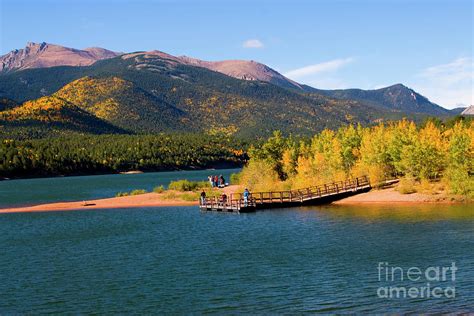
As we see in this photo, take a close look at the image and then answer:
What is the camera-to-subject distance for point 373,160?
3305 inches

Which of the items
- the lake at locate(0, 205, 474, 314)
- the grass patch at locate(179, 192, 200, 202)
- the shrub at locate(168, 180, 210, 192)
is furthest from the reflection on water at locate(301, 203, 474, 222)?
the shrub at locate(168, 180, 210, 192)

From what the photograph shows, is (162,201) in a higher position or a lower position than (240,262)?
higher

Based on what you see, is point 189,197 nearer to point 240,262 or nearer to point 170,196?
point 170,196

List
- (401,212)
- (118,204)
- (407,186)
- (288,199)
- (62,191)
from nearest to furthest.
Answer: (401,212), (407,186), (288,199), (118,204), (62,191)

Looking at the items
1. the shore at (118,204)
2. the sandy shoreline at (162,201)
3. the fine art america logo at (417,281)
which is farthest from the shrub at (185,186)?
Result: the fine art america logo at (417,281)

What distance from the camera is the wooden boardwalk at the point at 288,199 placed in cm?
7231

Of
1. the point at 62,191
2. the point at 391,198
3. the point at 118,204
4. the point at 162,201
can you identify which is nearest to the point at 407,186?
the point at 391,198

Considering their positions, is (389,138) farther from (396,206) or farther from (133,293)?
(133,293)

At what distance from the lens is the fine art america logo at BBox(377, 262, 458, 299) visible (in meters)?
28.9

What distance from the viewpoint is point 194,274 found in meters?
35.8

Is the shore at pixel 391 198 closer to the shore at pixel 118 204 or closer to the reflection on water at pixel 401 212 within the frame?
the reflection on water at pixel 401 212

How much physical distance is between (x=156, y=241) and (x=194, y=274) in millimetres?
14875

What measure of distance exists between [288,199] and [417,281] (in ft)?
146

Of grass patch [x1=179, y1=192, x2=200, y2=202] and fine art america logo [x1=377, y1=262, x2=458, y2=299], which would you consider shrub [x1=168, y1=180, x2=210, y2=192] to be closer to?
grass patch [x1=179, y1=192, x2=200, y2=202]
